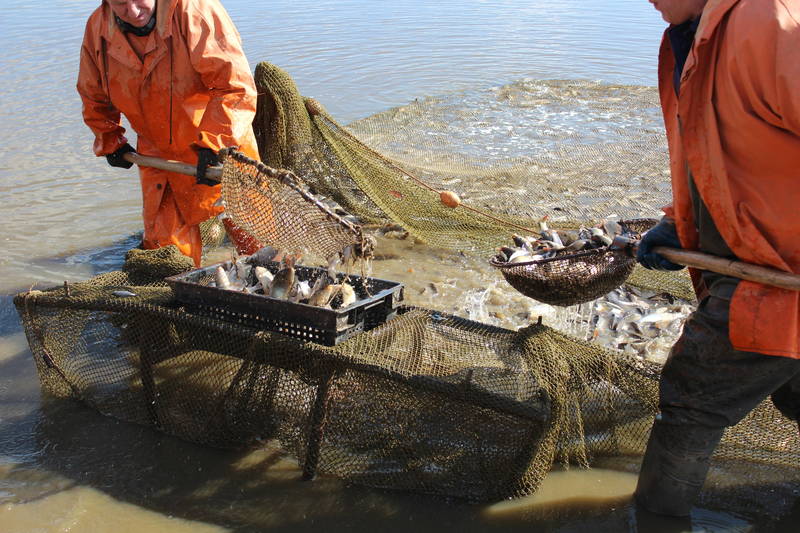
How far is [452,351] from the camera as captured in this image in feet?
11.7

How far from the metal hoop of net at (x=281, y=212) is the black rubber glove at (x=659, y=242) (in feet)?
4.31

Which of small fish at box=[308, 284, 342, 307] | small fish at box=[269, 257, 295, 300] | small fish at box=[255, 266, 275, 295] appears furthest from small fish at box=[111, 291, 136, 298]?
small fish at box=[308, 284, 342, 307]

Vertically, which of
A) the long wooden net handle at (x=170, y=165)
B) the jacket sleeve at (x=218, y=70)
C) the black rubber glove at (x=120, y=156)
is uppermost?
the jacket sleeve at (x=218, y=70)

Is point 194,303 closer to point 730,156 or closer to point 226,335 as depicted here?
point 226,335

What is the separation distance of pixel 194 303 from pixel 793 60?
118 inches

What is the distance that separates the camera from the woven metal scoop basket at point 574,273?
345cm

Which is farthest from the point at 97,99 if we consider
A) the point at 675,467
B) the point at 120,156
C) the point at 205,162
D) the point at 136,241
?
the point at 675,467

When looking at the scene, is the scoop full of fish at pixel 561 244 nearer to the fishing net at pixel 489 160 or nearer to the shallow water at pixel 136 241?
the fishing net at pixel 489 160

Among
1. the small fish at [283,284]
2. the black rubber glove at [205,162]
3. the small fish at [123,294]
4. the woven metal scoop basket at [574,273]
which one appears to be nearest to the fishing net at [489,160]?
the woven metal scoop basket at [574,273]

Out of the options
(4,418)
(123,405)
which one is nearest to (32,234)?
(4,418)

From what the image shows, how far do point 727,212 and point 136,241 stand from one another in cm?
594

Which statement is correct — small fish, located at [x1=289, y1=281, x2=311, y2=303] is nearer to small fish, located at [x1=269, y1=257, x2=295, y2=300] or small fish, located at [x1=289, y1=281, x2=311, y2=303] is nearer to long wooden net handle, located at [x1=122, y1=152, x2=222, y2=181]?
small fish, located at [x1=269, y1=257, x2=295, y2=300]

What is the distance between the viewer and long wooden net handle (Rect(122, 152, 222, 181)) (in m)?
4.10

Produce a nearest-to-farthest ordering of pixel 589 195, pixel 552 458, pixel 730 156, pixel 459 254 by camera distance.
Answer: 1. pixel 730 156
2. pixel 552 458
3. pixel 459 254
4. pixel 589 195
